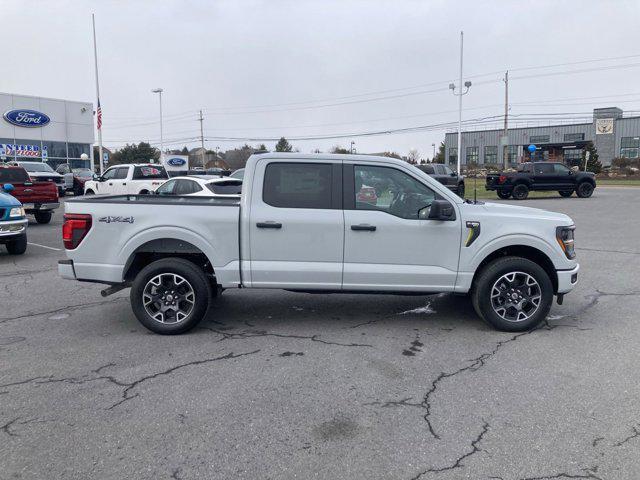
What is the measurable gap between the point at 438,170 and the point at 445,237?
24578 mm

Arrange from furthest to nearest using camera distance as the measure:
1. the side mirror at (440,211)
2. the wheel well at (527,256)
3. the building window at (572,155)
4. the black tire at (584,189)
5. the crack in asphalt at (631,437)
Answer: the building window at (572,155)
the black tire at (584,189)
the wheel well at (527,256)
the side mirror at (440,211)
the crack in asphalt at (631,437)

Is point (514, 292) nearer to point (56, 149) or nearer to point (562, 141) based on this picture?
point (56, 149)

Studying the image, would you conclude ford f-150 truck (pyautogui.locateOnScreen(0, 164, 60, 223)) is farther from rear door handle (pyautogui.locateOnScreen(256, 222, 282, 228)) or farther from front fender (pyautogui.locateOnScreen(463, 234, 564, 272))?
front fender (pyautogui.locateOnScreen(463, 234, 564, 272))

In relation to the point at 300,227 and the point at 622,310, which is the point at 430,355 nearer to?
the point at 300,227

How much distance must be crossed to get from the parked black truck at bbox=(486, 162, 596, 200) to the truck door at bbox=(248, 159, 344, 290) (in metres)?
23.6

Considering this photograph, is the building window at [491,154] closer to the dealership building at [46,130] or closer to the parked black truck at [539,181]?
the parked black truck at [539,181]

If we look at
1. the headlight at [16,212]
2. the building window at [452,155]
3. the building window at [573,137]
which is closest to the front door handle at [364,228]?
the headlight at [16,212]

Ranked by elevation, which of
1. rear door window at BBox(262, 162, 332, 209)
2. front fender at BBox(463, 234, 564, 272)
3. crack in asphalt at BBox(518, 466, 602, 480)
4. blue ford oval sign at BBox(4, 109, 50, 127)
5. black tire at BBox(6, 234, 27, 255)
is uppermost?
blue ford oval sign at BBox(4, 109, 50, 127)

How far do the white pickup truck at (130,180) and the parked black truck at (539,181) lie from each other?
16466mm

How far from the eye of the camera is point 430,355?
5.17 m

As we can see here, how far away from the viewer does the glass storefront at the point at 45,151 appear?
3994cm

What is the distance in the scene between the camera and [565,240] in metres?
5.85

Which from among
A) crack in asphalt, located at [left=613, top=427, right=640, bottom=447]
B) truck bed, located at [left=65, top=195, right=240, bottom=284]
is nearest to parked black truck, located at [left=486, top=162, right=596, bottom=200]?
truck bed, located at [left=65, top=195, right=240, bottom=284]

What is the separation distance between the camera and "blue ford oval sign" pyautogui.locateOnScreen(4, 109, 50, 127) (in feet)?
130
